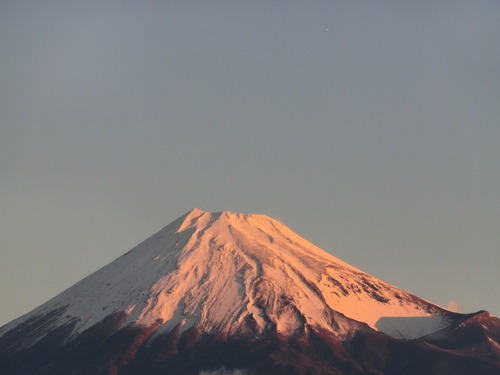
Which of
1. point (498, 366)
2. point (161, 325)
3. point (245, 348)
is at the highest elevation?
point (161, 325)

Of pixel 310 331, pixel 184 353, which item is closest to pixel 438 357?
pixel 310 331

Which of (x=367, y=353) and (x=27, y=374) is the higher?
(x=27, y=374)

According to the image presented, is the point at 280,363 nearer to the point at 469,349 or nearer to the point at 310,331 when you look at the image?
the point at 310,331

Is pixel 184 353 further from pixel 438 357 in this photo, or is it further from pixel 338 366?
pixel 438 357

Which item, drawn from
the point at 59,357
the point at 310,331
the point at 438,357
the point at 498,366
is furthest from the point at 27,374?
the point at 498,366

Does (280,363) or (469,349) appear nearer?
(280,363)

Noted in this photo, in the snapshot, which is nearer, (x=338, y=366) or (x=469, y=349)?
(x=338, y=366)

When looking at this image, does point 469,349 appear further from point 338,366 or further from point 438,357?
point 338,366

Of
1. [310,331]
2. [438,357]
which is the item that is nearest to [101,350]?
[310,331]
